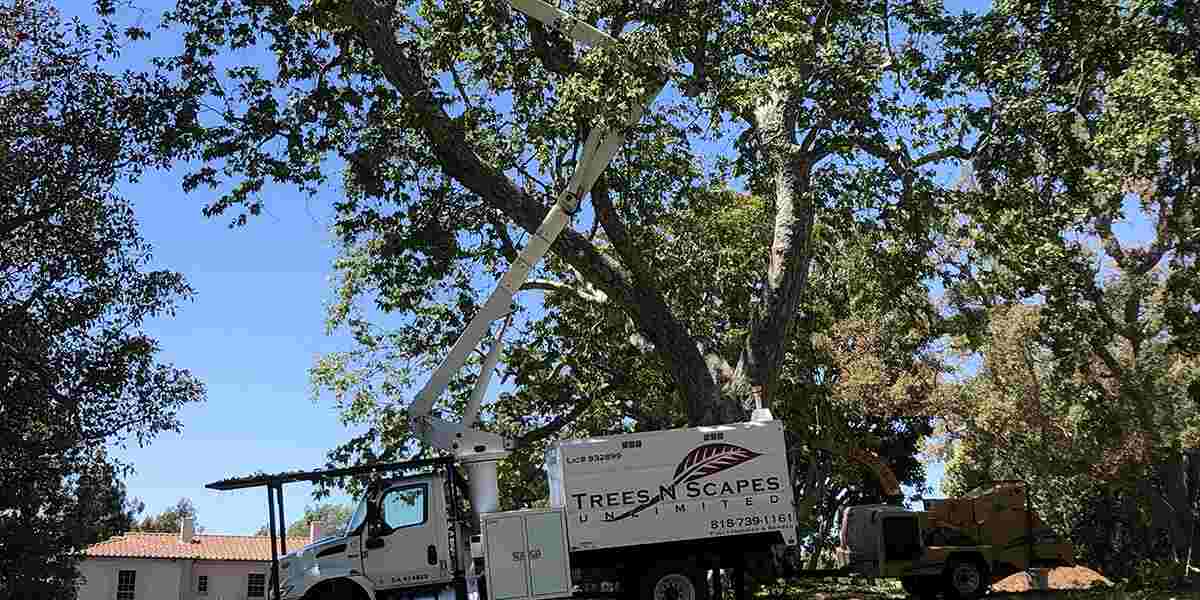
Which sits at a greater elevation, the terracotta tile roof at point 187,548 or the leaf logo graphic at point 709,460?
the terracotta tile roof at point 187,548

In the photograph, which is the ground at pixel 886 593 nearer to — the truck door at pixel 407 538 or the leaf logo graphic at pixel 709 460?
the leaf logo graphic at pixel 709 460

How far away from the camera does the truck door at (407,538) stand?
14.9 m

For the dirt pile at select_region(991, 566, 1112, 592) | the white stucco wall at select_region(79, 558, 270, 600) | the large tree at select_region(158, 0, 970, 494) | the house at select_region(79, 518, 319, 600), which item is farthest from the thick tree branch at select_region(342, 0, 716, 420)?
the white stucco wall at select_region(79, 558, 270, 600)

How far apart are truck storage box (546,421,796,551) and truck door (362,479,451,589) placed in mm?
1733

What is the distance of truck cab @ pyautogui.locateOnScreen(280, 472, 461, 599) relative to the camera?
14.8m

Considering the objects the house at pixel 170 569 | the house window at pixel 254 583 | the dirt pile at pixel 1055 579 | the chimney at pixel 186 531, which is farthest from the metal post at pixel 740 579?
the chimney at pixel 186 531

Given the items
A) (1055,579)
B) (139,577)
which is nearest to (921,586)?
(1055,579)

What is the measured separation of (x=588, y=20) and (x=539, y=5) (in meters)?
0.93

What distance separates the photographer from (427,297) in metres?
21.1

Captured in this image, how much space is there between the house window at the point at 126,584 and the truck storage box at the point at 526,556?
143 feet

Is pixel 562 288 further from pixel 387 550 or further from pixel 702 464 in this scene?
pixel 387 550

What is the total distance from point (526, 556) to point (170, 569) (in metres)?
44.8

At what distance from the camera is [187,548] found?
5612cm

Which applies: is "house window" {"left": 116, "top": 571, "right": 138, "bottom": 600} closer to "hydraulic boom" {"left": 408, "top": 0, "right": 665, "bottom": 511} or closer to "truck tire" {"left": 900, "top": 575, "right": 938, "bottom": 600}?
"hydraulic boom" {"left": 408, "top": 0, "right": 665, "bottom": 511}
